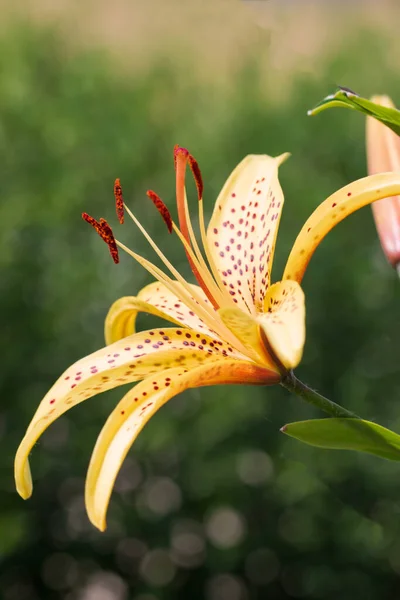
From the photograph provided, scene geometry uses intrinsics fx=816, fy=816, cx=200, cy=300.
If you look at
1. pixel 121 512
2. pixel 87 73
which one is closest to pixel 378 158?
pixel 121 512

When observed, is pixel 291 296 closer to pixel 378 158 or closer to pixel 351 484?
pixel 378 158

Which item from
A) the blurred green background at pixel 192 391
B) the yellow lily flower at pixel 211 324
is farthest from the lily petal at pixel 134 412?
the blurred green background at pixel 192 391

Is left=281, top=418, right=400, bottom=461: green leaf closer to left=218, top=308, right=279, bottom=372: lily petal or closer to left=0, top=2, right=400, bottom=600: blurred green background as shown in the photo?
left=218, top=308, right=279, bottom=372: lily petal

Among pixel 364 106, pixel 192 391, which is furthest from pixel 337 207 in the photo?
pixel 192 391

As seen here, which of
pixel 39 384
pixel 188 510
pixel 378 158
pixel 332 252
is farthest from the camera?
pixel 332 252

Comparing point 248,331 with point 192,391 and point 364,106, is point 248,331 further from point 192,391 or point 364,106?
point 192,391

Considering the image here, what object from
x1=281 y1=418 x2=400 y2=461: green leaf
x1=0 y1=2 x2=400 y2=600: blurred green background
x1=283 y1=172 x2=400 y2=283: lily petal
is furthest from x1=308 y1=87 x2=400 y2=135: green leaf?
x1=0 y1=2 x2=400 y2=600: blurred green background
